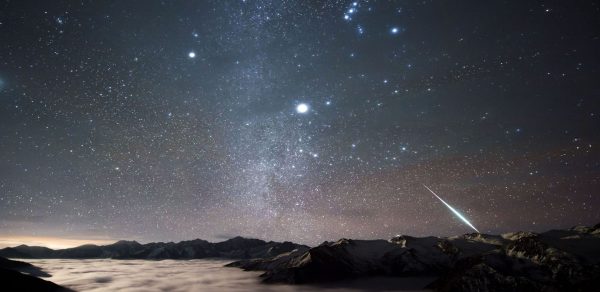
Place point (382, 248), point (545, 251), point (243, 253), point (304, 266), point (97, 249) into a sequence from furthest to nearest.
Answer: point (97, 249) → point (243, 253) → point (382, 248) → point (304, 266) → point (545, 251)

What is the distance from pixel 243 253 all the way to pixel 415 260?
4262 inches

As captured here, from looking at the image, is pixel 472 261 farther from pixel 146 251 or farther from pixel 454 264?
pixel 146 251

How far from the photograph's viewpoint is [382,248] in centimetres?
3866

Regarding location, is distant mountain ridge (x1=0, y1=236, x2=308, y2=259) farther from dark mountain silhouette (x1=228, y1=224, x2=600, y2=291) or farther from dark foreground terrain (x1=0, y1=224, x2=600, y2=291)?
dark mountain silhouette (x1=228, y1=224, x2=600, y2=291)

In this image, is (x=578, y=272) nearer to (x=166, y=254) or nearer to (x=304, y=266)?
(x=304, y=266)

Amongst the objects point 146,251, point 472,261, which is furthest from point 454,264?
point 146,251

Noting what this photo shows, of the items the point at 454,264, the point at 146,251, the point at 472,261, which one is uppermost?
the point at 472,261

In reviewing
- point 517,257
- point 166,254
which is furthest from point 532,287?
point 166,254

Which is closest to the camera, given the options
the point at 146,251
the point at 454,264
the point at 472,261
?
the point at 472,261

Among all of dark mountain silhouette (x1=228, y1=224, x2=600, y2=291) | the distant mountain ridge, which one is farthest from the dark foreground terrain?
the distant mountain ridge

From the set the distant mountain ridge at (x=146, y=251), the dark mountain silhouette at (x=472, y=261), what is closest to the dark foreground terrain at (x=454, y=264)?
the dark mountain silhouette at (x=472, y=261)

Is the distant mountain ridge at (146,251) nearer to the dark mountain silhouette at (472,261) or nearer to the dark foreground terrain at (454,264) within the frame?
the dark foreground terrain at (454,264)

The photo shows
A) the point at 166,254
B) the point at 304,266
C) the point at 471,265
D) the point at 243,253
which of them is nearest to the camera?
the point at 471,265

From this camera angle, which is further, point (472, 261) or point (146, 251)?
point (146, 251)
